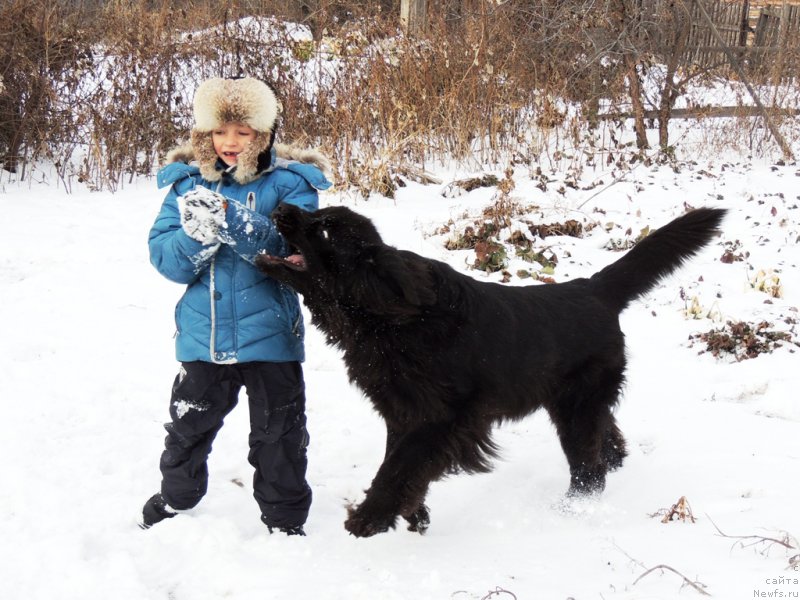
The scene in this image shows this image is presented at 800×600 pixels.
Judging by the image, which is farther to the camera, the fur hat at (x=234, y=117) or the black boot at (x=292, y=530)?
the black boot at (x=292, y=530)

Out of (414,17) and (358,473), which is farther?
(414,17)

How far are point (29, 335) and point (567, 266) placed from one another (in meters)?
4.04

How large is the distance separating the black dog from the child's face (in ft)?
1.41

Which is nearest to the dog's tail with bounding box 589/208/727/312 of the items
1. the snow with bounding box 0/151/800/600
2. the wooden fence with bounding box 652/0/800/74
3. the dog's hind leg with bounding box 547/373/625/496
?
the dog's hind leg with bounding box 547/373/625/496

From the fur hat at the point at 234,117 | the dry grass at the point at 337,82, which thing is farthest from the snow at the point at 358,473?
the dry grass at the point at 337,82

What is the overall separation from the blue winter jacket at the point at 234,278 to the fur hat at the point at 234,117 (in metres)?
0.07

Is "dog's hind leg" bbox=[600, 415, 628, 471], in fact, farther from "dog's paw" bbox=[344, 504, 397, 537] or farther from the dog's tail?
"dog's paw" bbox=[344, 504, 397, 537]

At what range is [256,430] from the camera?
2.82 m

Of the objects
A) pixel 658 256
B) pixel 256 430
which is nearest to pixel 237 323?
pixel 256 430

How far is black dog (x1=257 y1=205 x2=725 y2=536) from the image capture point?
256 cm

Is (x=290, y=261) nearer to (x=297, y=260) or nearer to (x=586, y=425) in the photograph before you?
(x=297, y=260)

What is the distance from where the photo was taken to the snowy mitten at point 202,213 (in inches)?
95.6

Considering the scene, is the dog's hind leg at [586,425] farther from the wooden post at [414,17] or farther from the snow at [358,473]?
the wooden post at [414,17]

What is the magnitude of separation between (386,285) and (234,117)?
861mm
